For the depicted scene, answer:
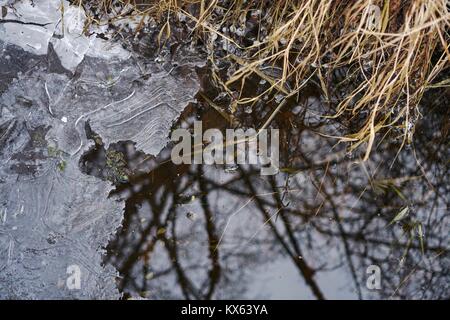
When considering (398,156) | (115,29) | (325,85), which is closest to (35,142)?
(115,29)

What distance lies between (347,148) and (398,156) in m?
0.20

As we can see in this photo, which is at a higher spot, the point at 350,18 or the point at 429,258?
the point at 350,18

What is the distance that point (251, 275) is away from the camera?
1798mm

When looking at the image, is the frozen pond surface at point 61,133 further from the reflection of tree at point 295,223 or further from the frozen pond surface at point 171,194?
the reflection of tree at point 295,223

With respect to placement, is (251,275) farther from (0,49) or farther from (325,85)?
(0,49)

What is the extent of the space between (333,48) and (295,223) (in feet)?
2.23

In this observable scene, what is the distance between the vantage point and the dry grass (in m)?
1.78

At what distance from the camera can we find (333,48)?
76.9 inches

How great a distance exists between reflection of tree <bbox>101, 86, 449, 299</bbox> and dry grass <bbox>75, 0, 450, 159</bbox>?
15 centimetres

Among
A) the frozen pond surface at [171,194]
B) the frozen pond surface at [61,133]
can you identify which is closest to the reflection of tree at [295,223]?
the frozen pond surface at [171,194]

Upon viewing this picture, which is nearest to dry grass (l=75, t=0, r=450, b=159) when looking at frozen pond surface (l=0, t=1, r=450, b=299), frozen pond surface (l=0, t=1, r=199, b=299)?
frozen pond surface (l=0, t=1, r=450, b=299)
